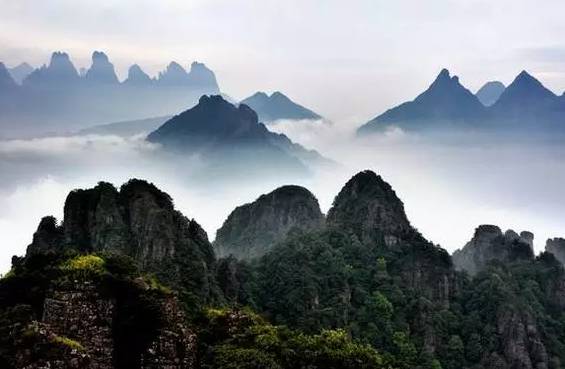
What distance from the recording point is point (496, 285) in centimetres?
7256

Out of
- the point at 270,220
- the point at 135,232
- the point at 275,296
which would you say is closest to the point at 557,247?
the point at 270,220

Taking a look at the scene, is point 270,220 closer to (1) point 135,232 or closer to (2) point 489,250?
(2) point 489,250

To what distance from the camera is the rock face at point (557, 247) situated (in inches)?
4497

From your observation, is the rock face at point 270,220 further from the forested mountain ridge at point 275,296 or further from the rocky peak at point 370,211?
the rocky peak at point 370,211

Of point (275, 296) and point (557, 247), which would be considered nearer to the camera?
point (275, 296)

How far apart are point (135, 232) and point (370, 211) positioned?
3437 centimetres

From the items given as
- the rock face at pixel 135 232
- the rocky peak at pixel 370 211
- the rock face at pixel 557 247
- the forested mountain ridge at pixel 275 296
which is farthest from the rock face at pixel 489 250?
the rock face at pixel 135 232

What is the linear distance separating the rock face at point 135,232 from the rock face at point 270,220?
138 ft

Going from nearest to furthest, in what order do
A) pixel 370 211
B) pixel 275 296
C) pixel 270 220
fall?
1. pixel 275 296
2. pixel 370 211
3. pixel 270 220

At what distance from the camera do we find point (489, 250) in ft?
331

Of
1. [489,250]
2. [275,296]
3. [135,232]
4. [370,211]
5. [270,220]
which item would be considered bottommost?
[275,296]

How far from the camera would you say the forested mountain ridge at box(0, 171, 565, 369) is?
17.0m

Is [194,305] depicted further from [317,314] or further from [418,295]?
[418,295]

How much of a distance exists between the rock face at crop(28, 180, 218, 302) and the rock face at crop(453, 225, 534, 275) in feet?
167
